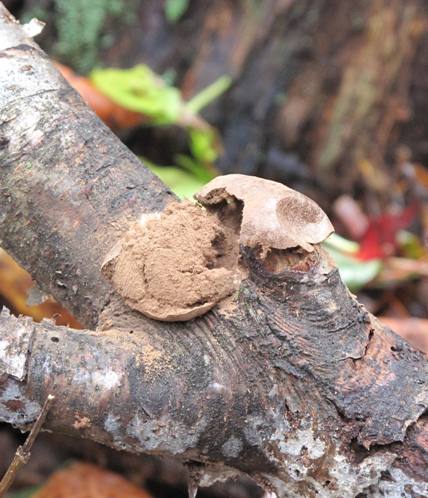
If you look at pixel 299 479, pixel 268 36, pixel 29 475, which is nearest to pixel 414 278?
pixel 268 36

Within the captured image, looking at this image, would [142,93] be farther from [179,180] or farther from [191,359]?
[191,359]

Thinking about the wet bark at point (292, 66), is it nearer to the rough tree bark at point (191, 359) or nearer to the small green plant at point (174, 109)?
the small green plant at point (174, 109)

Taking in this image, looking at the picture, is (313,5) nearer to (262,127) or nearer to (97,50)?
(262,127)

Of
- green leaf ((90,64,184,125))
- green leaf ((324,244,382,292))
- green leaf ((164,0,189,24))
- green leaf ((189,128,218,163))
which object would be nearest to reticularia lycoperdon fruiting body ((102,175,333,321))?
green leaf ((324,244,382,292))

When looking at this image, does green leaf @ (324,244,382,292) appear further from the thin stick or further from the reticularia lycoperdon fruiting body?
the thin stick

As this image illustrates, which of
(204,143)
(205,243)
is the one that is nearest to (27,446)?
(205,243)

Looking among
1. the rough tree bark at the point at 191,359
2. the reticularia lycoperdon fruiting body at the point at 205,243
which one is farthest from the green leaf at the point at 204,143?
the reticularia lycoperdon fruiting body at the point at 205,243
